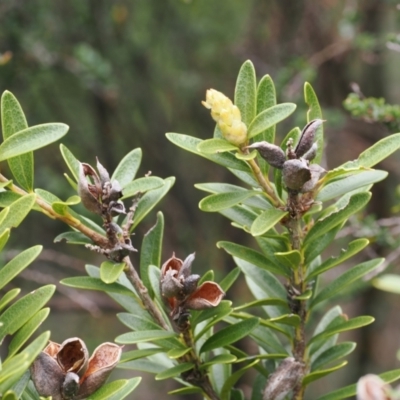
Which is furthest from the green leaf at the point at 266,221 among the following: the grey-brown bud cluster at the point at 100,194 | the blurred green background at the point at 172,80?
the blurred green background at the point at 172,80

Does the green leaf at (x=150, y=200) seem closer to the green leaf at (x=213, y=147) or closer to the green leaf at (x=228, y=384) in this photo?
the green leaf at (x=213, y=147)

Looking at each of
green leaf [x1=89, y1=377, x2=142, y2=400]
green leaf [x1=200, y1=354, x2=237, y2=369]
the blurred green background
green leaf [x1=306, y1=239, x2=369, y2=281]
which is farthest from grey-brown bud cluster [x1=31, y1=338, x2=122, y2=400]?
the blurred green background

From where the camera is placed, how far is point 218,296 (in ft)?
1.92

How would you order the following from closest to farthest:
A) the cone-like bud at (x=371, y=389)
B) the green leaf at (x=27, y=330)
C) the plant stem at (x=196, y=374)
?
the cone-like bud at (x=371, y=389), the green leaf at (x=27, y=330), the plant stem at (x=196, y=374)

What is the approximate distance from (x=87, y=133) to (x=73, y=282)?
1.86 m

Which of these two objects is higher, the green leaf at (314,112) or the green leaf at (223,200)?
the green leaf at (314,112)

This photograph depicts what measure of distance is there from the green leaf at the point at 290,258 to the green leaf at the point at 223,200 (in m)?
0.06

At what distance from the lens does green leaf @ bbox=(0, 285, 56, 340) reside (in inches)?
21.2

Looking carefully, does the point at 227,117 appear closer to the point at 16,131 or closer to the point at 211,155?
the point at 211,155

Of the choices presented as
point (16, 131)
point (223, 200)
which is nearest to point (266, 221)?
point (223, 200)

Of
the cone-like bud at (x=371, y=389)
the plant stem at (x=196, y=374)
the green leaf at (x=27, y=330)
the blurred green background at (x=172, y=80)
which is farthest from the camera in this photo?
the blurred green background at (x=172, y=80)

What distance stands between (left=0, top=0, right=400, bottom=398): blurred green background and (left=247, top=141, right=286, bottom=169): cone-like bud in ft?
4.37

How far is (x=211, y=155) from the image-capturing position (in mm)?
593

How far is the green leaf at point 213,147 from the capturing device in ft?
1.82
